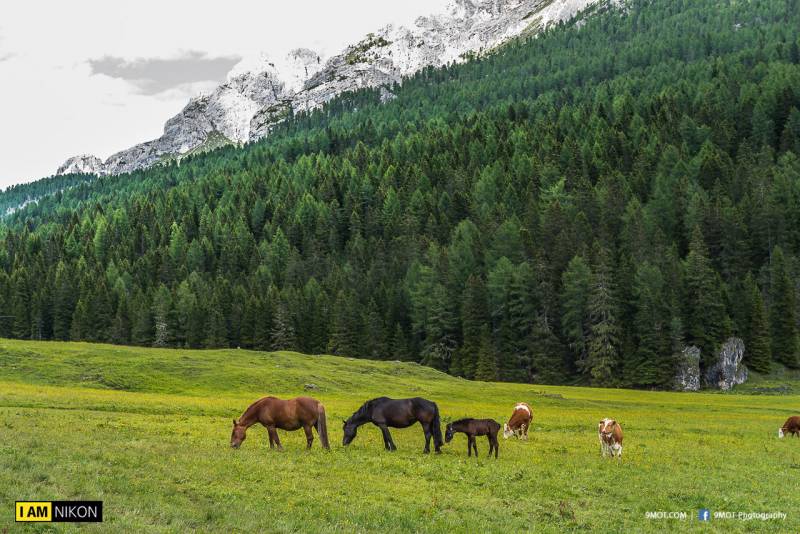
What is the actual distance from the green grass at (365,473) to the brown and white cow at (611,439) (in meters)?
0.94

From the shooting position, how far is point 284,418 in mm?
27219

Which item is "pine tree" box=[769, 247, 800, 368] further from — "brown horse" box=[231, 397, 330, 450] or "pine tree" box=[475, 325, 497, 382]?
"brown horse" box=[231, 397, 330, 450]

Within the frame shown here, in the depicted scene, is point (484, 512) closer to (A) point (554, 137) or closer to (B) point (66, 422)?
(B) point (66, 422)

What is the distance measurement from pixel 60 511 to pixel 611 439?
76.9 feet

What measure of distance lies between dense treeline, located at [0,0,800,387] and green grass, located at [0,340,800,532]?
58.6 m

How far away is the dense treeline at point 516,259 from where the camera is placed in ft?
342

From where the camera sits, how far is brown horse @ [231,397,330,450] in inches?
1069

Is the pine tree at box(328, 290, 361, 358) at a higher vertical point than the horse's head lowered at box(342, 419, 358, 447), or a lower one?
higher

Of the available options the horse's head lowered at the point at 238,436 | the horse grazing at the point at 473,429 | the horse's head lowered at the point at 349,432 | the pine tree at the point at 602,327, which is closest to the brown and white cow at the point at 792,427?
the horse grazing at the point at 473,429

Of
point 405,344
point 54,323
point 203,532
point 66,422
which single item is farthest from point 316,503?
point 54,323

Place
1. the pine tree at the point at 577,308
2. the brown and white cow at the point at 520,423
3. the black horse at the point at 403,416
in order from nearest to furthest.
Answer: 1. the black horse at the point at 403,416
2. the brown and white cow at the point at 520,423
3. the pine tree at the point at 577,308

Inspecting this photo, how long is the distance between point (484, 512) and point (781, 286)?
10680 centimetres

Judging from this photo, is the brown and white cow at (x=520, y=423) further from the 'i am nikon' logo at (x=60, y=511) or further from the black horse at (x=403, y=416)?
the 'i am nikon' logo at (x=60, y=511)

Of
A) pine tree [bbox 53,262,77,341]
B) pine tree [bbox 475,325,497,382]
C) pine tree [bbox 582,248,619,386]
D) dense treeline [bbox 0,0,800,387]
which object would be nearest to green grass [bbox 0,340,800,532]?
pine tree [bbox 582,248,619,386]
